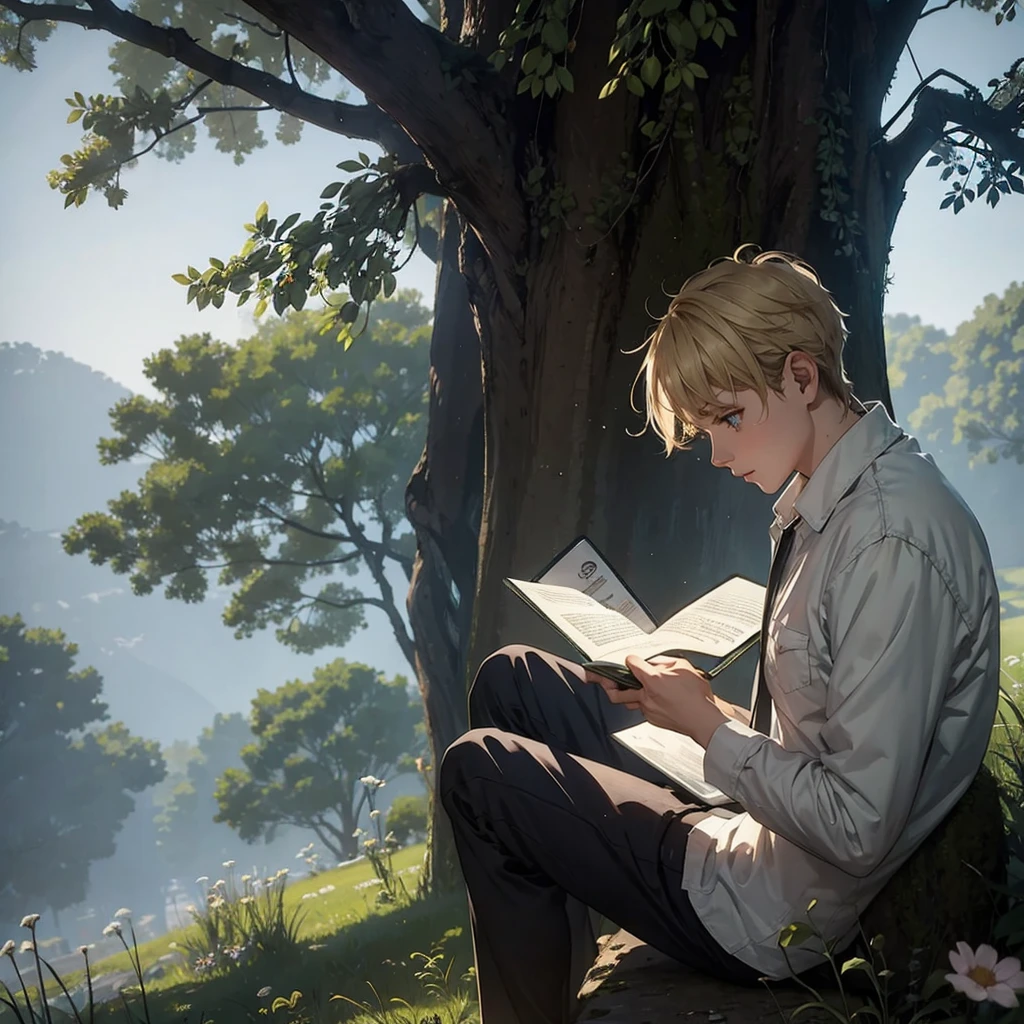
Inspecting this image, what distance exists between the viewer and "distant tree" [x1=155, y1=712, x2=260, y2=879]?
1452 inches

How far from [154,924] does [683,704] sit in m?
41.3

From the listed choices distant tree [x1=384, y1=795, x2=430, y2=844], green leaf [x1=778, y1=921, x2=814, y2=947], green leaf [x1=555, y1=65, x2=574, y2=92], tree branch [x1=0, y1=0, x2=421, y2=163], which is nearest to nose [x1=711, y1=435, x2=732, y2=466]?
green leaf [x1=778, y1=921, x2=814, y2=947]

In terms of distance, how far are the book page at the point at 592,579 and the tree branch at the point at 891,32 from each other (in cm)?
178

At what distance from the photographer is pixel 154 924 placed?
119 ft

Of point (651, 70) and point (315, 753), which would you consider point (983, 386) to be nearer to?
point (315, 753)

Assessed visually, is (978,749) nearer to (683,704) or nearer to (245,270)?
(683,704)

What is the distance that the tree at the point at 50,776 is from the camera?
1369 centimetres

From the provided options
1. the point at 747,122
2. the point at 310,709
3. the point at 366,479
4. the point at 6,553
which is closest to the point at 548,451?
the point at 747,122

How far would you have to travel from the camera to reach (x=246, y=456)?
959cm

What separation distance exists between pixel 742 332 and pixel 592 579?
2.69 feet

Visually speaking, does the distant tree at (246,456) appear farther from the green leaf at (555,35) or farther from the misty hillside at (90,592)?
the misty hillside at (90,592)

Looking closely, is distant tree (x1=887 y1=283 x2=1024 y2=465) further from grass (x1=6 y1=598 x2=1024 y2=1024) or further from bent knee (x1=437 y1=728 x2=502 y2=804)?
bent knee (x1=437 y1=728 x2=502 y2=804)

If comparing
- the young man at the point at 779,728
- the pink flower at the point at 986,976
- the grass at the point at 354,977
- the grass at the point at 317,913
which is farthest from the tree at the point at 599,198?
the grass at the point at 317,913

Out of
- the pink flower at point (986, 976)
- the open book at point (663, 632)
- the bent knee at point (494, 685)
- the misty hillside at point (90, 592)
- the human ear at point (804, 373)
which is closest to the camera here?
the pink flower at point (986, 976)
